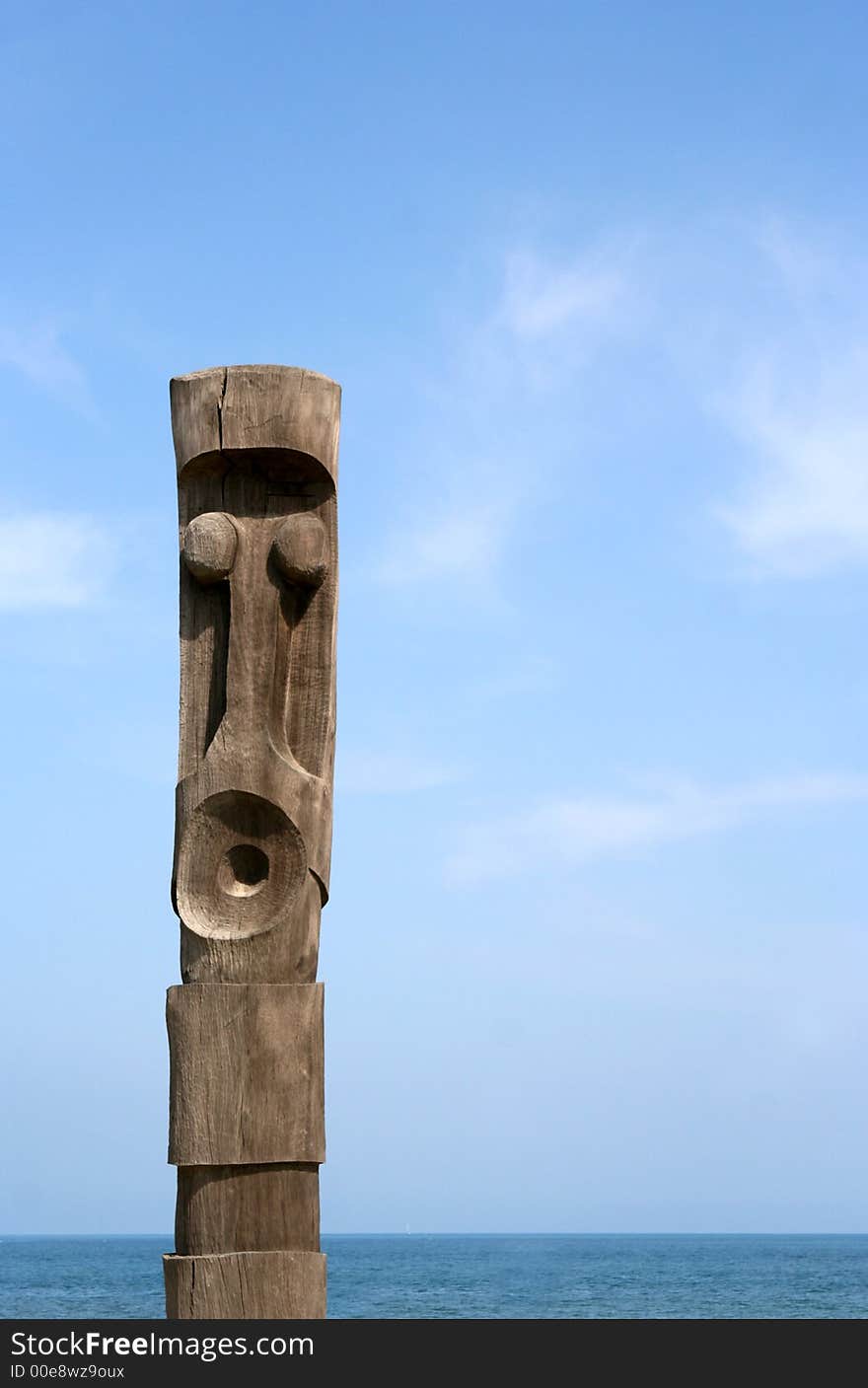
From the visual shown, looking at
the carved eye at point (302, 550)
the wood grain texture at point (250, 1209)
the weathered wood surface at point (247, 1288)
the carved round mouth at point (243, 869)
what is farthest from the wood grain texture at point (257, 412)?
the weathered wood surface at point (247, 1288)

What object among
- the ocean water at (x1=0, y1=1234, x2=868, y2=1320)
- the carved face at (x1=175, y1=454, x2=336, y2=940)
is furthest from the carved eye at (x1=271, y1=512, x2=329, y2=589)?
the ocean water at (x1=0, y1=1234, x2=868, y2=1320)

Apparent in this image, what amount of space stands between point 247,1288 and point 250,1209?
25cm

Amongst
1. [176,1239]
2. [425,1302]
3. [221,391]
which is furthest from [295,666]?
[425,1302]

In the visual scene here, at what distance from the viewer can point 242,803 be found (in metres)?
5.57

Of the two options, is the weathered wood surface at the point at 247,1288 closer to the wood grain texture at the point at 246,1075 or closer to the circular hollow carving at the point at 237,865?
the wood grain texture at the point at 246,1075

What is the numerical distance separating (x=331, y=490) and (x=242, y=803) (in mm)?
1229

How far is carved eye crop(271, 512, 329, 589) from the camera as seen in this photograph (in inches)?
224

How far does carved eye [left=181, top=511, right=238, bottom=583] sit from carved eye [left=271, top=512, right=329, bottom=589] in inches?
6.6

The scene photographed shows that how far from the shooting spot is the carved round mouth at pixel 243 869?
558cm

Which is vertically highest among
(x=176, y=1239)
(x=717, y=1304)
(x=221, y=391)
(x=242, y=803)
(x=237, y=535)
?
(x=221, y=391)
